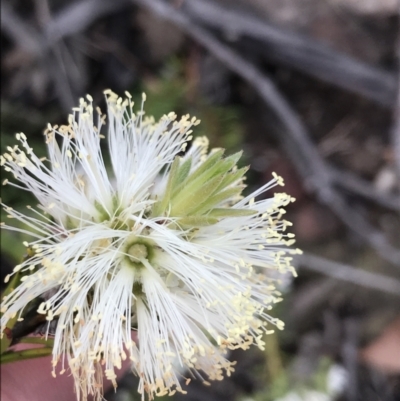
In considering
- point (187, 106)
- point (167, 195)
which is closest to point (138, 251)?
point (167, 195)

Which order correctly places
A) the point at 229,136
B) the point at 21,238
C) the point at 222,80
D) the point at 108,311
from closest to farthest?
the point at 108,311 < the point at 21,238 < the point at 229,136 < the point at 222,80

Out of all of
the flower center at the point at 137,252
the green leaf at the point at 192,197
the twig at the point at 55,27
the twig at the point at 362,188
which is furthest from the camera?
the twig at the point at 362,188

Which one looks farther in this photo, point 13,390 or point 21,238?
point 13,390

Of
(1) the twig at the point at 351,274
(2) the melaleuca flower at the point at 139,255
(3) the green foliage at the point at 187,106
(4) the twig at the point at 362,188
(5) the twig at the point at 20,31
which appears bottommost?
(2) the melaleuca flower at the point at 139,255

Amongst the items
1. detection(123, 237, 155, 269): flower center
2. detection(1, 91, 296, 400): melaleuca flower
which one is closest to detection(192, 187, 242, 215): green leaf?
detection(1, 91, 296, 400): melaleuca flower

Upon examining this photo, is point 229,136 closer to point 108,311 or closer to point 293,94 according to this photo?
point 293,94

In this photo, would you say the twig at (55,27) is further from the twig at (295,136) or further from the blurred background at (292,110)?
the twig at (295,136)

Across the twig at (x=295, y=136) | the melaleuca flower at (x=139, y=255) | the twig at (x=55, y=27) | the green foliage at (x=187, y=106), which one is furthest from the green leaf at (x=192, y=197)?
the twig at (x=55, y=27)

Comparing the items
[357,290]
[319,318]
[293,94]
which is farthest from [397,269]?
[293,94]
